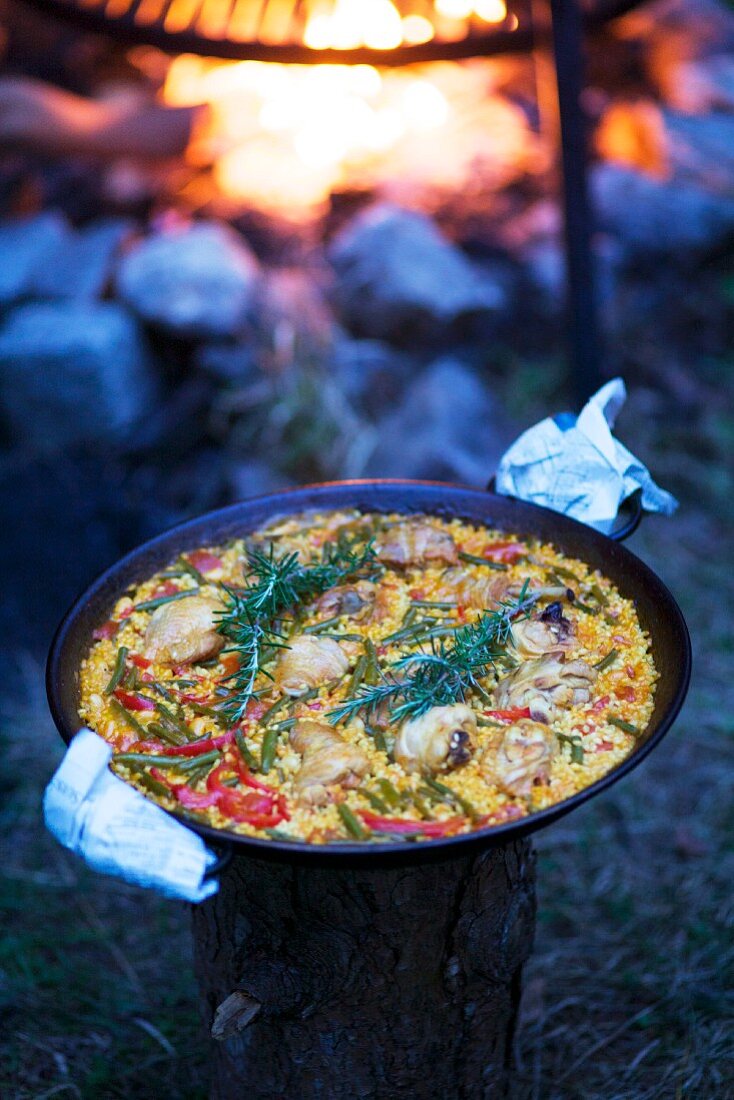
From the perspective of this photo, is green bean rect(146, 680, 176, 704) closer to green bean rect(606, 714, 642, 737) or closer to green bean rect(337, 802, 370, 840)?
green bean rect(337, 802, 370, 840)

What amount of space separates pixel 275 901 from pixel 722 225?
5.90 meters

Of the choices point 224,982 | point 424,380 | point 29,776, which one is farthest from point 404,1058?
point 424,380

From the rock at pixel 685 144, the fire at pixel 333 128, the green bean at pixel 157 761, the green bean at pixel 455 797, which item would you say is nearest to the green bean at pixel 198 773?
the green bean at pixel 157 761

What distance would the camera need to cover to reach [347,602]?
2.50m

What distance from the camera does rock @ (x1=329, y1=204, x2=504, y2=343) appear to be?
593 cm

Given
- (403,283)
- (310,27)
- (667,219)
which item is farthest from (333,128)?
(310,27)

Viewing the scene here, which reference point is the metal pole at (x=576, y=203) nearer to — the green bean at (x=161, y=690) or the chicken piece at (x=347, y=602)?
the chicken piece at (x=347, y=602)

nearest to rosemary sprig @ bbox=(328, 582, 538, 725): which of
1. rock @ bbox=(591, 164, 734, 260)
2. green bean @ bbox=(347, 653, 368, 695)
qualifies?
green bean @ bbox=(347, 653, 368, 695)

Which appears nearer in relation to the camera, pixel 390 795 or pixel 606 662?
pixel 390 795

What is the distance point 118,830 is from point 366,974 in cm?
82

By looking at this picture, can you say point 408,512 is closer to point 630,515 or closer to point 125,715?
point 630,515

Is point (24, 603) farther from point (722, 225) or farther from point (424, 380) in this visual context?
point (722, 225)

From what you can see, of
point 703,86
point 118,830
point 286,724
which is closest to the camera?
point 118,830

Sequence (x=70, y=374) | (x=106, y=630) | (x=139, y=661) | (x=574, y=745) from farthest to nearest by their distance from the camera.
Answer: (x=70, y=374) < (x=106, y=630) < (x=139, y=661) < (x=574, y=745)
